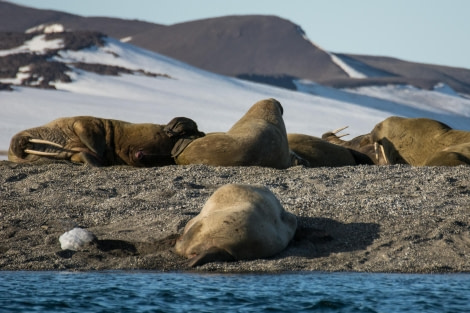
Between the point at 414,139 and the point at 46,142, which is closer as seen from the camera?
the point at 46,142

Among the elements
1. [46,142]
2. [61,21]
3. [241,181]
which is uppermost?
[61,21]

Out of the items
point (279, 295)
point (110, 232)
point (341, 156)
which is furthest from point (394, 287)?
point (341, 156)

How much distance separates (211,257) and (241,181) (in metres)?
3.76

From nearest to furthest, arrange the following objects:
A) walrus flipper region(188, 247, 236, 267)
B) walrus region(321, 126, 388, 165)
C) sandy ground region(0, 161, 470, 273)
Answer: walrus flipper region(188, 247, 236, 267) → sandy ground region(0, 161, 470, 273) → walrus region(321, 126, 388, 165)

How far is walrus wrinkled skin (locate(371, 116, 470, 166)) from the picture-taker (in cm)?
1636

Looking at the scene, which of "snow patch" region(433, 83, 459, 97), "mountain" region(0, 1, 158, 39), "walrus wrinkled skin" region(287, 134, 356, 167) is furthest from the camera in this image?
"mountain" region(0, 1, 158, 39)

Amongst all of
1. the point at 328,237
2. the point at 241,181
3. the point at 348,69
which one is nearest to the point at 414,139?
the point at 241,181

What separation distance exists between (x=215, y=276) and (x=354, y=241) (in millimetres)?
1914

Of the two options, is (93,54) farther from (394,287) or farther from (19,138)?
(394,287)

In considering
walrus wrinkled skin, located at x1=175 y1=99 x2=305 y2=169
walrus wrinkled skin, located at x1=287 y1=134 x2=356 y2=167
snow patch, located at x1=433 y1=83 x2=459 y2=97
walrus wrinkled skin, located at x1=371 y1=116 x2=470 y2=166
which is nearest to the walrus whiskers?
walrus wrinkled skin, located at x1=175 y1=99 x2=305 y2=169

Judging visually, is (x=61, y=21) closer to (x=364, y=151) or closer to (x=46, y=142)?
(x=364, y=151)

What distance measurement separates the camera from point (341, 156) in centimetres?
1633

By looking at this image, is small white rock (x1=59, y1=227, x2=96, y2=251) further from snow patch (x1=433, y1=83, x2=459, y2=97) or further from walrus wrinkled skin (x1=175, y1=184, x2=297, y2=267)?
snow patch (x1=433, y1=83, x2=459, y2=97)

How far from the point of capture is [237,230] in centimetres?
922
